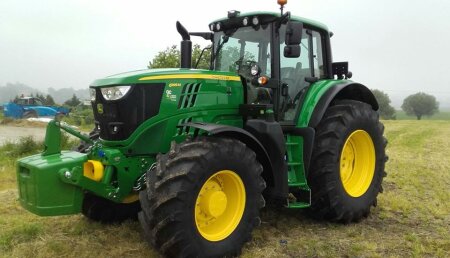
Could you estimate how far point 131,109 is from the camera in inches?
167

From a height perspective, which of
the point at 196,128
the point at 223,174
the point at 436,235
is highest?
the point at 196,128

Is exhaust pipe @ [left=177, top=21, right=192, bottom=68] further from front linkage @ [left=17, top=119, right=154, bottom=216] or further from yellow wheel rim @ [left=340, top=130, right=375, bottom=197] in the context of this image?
yellow wheel rim @ [left=340, top=130, right=375, bottom=197]

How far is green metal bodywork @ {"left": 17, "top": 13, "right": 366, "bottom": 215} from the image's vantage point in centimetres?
397

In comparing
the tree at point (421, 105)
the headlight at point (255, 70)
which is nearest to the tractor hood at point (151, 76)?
the headlight at point (255, 70)

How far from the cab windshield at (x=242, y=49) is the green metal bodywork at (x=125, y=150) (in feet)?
1.41

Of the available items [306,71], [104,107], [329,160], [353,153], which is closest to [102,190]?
[104,107]

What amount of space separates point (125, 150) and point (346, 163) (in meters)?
2.92

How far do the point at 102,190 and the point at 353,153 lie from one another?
129 inches

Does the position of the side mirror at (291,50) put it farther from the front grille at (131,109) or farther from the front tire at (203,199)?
the front grille at (131,109)

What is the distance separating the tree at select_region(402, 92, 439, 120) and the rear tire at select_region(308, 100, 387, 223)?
92186mm

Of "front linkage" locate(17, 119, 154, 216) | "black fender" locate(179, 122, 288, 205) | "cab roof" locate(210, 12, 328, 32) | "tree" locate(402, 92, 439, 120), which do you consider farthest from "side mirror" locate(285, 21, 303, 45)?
"tree" locate(402, 92, 439, 120)

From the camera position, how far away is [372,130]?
5.64 meters

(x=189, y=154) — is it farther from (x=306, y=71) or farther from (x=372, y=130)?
(x=372, y=130)

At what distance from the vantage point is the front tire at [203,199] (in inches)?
144
